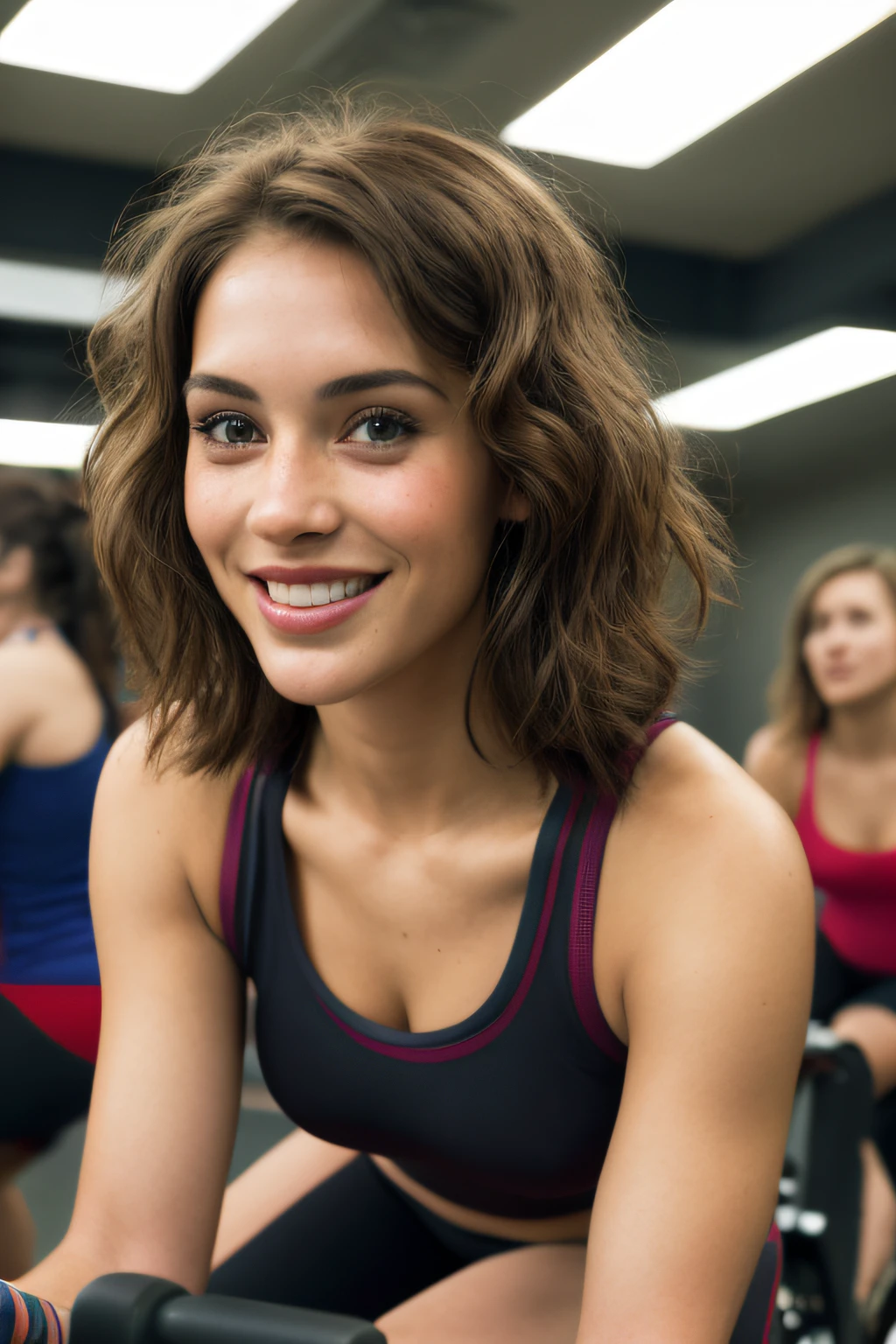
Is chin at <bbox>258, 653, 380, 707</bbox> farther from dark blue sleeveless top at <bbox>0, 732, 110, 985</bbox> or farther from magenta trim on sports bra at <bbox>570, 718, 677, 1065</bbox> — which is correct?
dark blue sleeveless top at <bbox>0, 732, 110, 985</bbox>

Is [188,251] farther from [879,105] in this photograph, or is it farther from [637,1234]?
[879,105]

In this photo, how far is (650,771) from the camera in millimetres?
749

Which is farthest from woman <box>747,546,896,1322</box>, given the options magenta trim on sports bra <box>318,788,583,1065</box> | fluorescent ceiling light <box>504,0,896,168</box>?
magenta trim on sports bra <box>318,788,583,1065</box>

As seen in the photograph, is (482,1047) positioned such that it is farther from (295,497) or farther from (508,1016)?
(295,497)

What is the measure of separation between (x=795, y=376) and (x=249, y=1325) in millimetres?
1829

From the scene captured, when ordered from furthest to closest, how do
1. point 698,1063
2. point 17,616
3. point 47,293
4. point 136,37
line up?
1. point 47,293
2. point 136,37
3. point 17,616
4. point 698,1063

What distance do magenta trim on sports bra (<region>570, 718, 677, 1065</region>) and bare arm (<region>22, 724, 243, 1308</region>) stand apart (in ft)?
0.86

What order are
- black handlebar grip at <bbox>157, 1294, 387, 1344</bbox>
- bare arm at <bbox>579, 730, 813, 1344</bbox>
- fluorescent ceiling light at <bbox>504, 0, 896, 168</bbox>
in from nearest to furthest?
black handlebar grip at <bbox>157, 1294, 387, 1344</bbox>
bare arm at <bbox>579, 730, 813, 1344</bbox>
fluorescent ceiling light at <bbox>504, 0, 896, 168</bbox>

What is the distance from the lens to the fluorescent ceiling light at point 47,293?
192cm

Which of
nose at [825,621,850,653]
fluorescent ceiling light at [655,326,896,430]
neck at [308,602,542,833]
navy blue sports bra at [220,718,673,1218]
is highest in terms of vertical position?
fluorescent ceiling light at [655,326,896,430]

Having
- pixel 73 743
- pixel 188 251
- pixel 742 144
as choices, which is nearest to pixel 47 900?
pixel 73 743

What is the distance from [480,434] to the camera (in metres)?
0.71

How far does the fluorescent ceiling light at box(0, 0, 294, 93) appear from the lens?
1.80 m

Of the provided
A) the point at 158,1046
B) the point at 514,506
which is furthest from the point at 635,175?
the point at 158,1046
